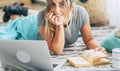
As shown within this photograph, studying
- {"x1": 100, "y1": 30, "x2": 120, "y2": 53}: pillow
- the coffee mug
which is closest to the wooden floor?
the coffee mug

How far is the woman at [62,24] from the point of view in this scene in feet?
4.47

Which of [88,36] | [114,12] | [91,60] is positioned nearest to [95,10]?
[114,12]

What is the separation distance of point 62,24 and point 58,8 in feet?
0.29

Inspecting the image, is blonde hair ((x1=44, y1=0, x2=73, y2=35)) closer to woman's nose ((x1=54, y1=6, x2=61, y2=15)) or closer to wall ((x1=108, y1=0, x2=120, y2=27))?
woman's nose ((x1=54, y1=6, x2=61, y2=15))

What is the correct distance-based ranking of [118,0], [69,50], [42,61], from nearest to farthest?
[42,61]
[69,50]
[118,0]

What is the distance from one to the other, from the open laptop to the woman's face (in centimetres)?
35

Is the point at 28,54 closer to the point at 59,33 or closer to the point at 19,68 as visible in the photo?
the point at 19,68

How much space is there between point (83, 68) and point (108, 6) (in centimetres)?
113

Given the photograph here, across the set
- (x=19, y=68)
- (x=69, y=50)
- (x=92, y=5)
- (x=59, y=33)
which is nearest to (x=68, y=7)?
(x=59, y=33)

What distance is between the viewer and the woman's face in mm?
1344

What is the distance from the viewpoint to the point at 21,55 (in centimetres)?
105

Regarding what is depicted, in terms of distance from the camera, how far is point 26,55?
1030mm

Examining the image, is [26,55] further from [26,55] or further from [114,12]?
[114,12]

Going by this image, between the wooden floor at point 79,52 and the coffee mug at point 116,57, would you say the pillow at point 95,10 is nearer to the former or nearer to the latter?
the wooden floor at point 79,52
